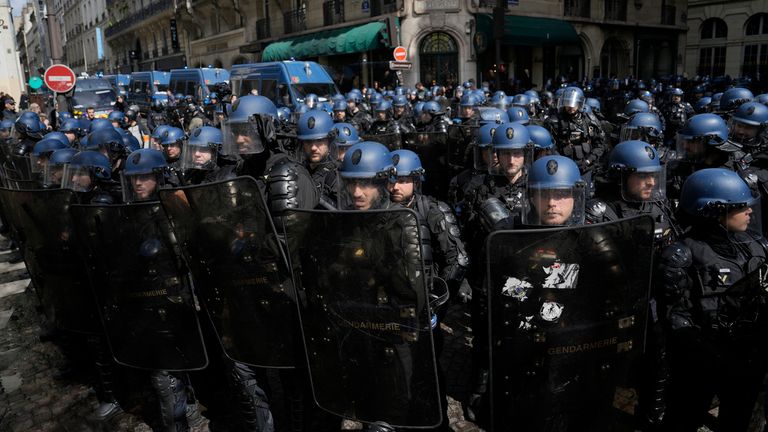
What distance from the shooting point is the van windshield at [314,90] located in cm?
1492

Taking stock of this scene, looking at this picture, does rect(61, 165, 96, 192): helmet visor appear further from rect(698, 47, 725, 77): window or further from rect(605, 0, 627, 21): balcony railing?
rect(698, 47, 725, 77): window

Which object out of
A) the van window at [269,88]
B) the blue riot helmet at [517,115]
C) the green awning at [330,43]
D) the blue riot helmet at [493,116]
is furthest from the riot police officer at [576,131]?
the green awning at [330,43]

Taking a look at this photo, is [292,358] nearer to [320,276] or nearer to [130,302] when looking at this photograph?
[320,276]

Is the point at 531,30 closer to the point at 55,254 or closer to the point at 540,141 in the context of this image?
the point at 540,141

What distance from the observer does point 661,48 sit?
104 ft

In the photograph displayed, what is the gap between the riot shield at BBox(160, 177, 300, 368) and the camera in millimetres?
2732

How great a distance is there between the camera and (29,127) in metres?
8.88

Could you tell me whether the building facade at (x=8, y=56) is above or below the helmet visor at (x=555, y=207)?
above

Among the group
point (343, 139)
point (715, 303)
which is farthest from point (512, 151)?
point (715, 303)

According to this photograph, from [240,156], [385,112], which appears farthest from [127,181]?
[385,112]

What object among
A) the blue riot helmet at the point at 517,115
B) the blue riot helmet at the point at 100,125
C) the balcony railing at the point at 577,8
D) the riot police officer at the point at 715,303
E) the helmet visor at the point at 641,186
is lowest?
the riot police officer at the point at 715,303

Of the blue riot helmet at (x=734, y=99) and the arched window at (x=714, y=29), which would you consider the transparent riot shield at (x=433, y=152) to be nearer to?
the blue riot helmet at (x=734, y=99)

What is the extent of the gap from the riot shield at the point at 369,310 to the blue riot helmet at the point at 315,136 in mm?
2155

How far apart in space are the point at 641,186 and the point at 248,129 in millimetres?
2738
